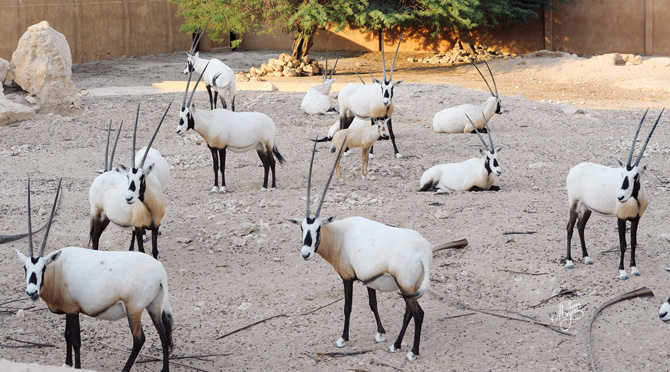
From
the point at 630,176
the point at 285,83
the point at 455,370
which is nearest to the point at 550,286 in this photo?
the point at 630,176

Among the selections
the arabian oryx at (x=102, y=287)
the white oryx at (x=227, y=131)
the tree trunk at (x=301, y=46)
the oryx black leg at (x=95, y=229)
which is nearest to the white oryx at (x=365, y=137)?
the white oryx at (x=227, y=131)

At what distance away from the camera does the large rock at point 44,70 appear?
14.7 m

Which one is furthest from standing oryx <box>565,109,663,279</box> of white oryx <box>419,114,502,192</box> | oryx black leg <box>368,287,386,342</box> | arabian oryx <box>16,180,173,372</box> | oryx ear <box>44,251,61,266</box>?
oryx ear <box>44,251,61,266</box>

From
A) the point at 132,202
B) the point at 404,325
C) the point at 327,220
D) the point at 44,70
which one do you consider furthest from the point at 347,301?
the point at 44,70

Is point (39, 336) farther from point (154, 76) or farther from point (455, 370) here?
point (154, 76)

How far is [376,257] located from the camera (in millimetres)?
5453

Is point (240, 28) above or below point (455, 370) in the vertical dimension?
above

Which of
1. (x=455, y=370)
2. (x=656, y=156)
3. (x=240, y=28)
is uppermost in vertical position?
(x=240, y=28)

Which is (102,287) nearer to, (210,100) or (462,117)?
(462,117)

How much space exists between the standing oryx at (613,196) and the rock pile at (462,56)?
1702 cm

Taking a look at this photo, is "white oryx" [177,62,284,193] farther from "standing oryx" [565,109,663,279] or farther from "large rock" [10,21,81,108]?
"large rock" [10,21,81,108]

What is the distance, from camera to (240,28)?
2092 cm

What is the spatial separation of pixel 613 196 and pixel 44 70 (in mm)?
11400

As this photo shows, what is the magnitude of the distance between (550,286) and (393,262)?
5.96 feet
